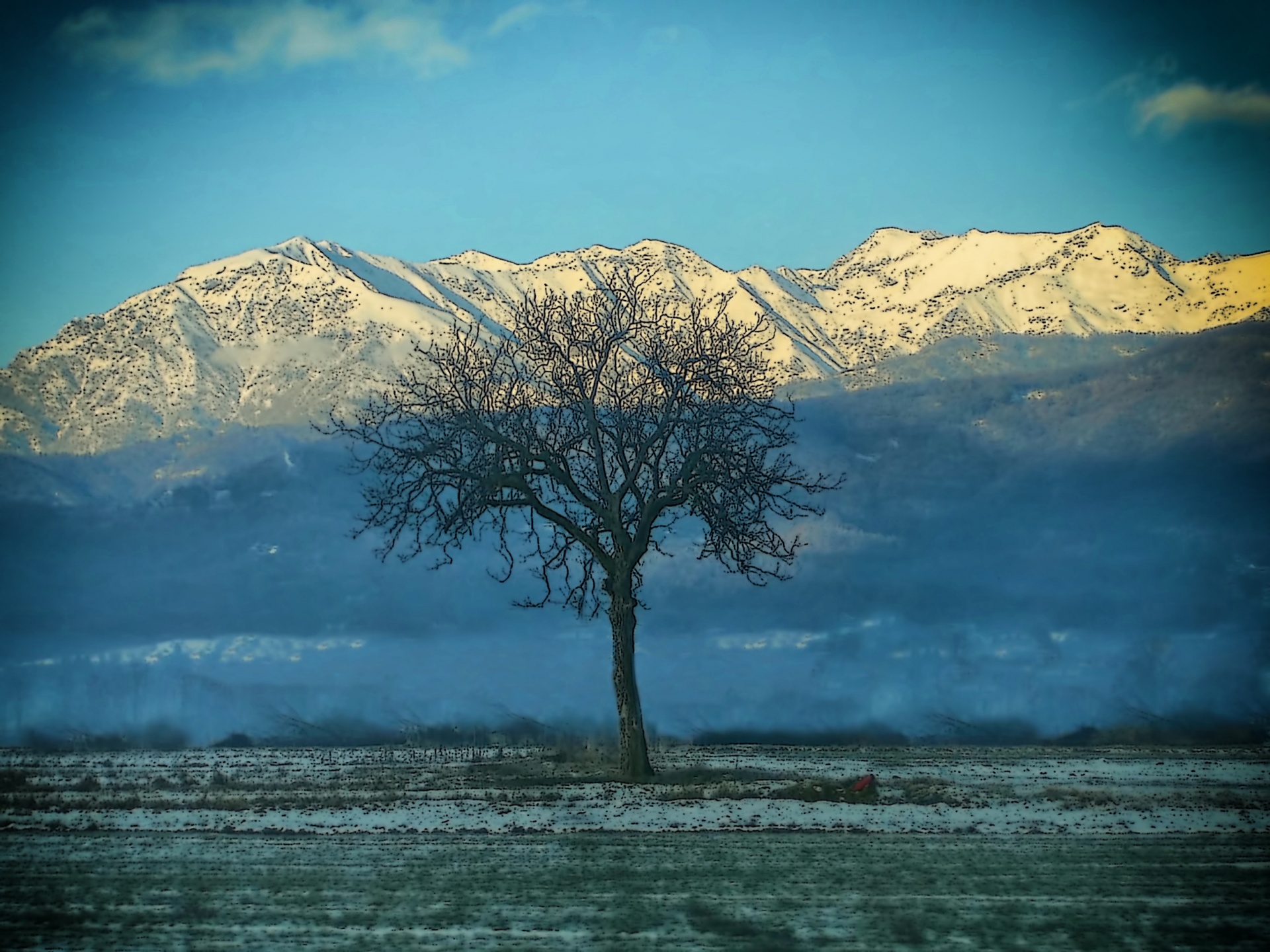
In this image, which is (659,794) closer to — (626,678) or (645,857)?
(626,678)

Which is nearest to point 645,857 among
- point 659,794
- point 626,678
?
point 659,794

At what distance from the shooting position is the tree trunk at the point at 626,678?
2494 cm

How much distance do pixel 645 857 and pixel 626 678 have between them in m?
10.0

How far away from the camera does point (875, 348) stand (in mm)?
58156

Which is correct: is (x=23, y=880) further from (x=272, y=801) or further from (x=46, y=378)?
(x=46, y=378)

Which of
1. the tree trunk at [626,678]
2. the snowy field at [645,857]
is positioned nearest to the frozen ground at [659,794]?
the snowy field at [645,857]

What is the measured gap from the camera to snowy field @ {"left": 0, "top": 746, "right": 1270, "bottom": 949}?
38.4 ft

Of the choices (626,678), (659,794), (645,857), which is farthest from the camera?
(626,678)

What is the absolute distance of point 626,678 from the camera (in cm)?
2577

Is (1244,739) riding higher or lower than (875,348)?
lower

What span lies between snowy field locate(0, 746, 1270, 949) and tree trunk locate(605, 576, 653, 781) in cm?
85

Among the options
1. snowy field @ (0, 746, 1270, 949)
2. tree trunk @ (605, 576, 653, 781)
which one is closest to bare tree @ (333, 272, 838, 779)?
tree trunk @ (605, 576, 653, 781)

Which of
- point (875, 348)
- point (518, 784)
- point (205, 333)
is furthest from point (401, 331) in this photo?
point (518, 784)

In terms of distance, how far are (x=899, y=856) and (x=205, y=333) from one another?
48542 millimetres
